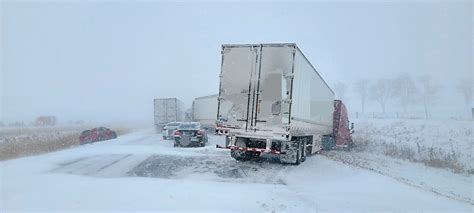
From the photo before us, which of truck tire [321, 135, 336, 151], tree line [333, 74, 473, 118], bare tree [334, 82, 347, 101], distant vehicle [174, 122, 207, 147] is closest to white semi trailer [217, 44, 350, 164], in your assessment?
distant vehicle [174, 122, 207, 147]

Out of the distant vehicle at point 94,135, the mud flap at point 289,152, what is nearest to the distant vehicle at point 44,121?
the distant vehicle at point 94,135

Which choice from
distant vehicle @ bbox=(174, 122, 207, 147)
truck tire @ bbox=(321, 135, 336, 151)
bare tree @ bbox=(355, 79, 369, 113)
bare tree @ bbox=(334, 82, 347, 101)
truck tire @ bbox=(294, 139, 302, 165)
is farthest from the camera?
bare tree @ bbox=(334, 82, 347, 101)

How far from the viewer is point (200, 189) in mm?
10367

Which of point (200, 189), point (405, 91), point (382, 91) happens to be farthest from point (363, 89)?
point (200, 189)

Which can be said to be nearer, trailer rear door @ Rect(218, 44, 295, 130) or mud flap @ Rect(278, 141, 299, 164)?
trailer rear door @ Rect(218, 44, 295, 130)

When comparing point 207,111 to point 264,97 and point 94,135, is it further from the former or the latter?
point 264,97

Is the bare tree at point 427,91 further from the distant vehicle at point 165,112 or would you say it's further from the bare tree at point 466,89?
the distant vehicle at point 165,112

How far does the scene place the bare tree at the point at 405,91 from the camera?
88.2 metres

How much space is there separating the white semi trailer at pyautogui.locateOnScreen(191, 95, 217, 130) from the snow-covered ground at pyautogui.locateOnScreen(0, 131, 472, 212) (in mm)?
27927

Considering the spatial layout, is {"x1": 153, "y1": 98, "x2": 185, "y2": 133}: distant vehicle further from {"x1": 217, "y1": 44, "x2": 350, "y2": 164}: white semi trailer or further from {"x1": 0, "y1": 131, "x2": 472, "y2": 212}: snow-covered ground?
{"x1": 217, "y1": 44, "x2": 350, "y2": 164}: white semi trailer

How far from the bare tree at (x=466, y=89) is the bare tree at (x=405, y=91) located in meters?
8.65

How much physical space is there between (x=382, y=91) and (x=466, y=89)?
20.0 m

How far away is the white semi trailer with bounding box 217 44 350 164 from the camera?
48.1 ft

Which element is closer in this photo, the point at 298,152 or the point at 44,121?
the point at 298,152
